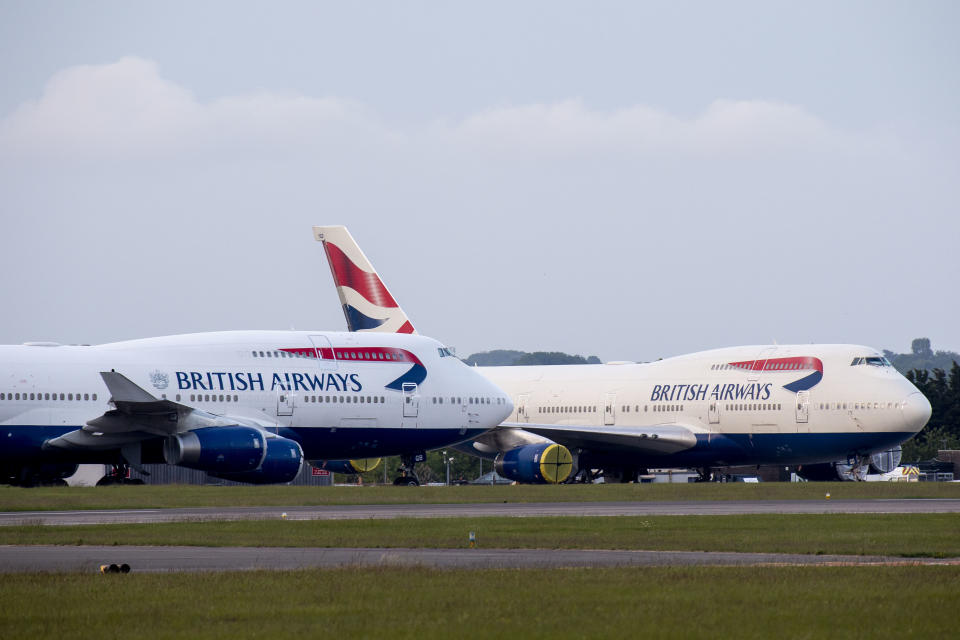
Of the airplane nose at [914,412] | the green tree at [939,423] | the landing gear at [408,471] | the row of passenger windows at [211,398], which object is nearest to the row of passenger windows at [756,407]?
the airplane nose at [914,412]

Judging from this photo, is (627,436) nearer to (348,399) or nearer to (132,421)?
(348,399)

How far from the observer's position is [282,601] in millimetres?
15273

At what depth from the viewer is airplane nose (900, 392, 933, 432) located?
59438 millimetres

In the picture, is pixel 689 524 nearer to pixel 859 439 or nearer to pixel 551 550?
pixel 551 550

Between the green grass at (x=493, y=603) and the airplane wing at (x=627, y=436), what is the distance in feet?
140

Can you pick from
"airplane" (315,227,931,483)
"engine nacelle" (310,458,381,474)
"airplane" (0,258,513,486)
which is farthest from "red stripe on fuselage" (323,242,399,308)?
"airplane" (0,258,513,486)

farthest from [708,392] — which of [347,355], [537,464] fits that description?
[347,355]

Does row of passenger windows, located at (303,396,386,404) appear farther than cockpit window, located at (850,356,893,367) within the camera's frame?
No

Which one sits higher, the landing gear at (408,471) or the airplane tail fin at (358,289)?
the airplane tail fin at (358,289)

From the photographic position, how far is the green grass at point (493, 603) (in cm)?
A: 1324

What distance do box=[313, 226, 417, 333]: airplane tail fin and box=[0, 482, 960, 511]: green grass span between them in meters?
20.4

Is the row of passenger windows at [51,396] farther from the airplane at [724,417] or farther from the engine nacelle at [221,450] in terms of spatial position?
the airplane at [724,417]

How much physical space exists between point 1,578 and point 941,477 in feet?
273

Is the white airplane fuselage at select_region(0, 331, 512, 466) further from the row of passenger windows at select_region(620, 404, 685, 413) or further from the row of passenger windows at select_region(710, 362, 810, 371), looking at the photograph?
the row of passenger windows at select_region(710, 362, 810, 371)
